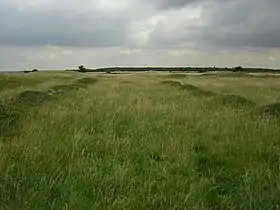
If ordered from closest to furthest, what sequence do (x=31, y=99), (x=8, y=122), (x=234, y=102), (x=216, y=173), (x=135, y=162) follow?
(x=216, y=173) → (x=135, y=162) → (x=8, y=122) → (x=31, y=99) → (x=234, y=102)

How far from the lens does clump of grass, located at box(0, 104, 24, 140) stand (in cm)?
970

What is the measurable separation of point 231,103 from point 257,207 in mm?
13286

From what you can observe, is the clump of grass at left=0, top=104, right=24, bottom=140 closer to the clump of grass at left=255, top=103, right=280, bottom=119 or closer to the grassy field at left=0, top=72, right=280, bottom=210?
the grassy field at left=0, top=72, right=280, bottom=210

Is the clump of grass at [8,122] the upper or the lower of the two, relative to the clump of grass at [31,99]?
upper

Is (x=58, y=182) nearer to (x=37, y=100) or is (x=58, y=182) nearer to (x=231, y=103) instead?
(x=37, y=100)

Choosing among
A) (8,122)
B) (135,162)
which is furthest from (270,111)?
(8,122)

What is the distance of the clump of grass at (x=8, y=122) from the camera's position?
970 cm

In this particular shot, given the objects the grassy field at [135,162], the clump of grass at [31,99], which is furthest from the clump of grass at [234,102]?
the clump of grass at [31,99]

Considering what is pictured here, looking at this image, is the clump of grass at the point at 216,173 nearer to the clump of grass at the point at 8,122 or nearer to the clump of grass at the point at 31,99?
the clump of grass at the point at 8,122

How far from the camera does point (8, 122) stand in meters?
10.9

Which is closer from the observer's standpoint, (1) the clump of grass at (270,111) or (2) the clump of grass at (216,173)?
(2) the clump of grass at (216,173)

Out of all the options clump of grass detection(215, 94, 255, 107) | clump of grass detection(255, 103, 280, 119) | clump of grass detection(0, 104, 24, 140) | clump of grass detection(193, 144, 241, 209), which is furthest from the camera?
clump of grass detection(215, 94, 255, 107)

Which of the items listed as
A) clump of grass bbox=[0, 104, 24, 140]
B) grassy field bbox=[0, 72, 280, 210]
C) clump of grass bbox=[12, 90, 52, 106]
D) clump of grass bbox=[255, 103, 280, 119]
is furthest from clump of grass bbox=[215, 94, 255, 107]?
clump of grass bbox=[0, 104, 24, 140]

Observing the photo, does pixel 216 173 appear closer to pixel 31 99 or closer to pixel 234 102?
pixel 234 102
